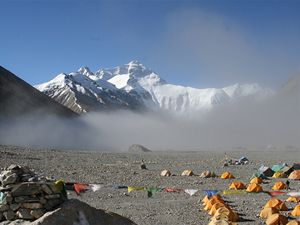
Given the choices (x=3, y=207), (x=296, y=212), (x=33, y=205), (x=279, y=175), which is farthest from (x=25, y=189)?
(x=279, y=175)

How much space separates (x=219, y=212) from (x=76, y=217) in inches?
312

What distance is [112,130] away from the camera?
175 m

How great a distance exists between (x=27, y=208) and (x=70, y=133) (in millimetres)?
124848

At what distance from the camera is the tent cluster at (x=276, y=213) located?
60.2 ft

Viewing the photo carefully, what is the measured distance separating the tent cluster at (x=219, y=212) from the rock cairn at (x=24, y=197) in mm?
6655

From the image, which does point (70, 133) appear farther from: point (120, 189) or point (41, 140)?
point (120, 189)

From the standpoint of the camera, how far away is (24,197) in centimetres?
1291

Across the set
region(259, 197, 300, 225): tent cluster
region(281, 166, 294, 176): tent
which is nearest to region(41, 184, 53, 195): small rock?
region(259, 197, 300, 225): tent cluster

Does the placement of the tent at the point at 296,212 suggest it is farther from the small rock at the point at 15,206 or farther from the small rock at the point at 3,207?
the small rock at the point at 3,207

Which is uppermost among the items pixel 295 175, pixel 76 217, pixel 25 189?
pixel 295 175

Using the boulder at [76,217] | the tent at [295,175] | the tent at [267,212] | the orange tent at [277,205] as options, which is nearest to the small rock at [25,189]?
the boulder at [76,217]

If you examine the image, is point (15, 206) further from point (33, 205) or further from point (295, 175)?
point (295, 175)

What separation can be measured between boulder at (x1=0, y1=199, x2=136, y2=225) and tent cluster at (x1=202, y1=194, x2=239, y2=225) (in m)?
4.96

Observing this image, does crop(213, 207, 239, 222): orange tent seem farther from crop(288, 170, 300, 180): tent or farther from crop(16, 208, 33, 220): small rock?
crop(288, 170, 300, 180): tent
